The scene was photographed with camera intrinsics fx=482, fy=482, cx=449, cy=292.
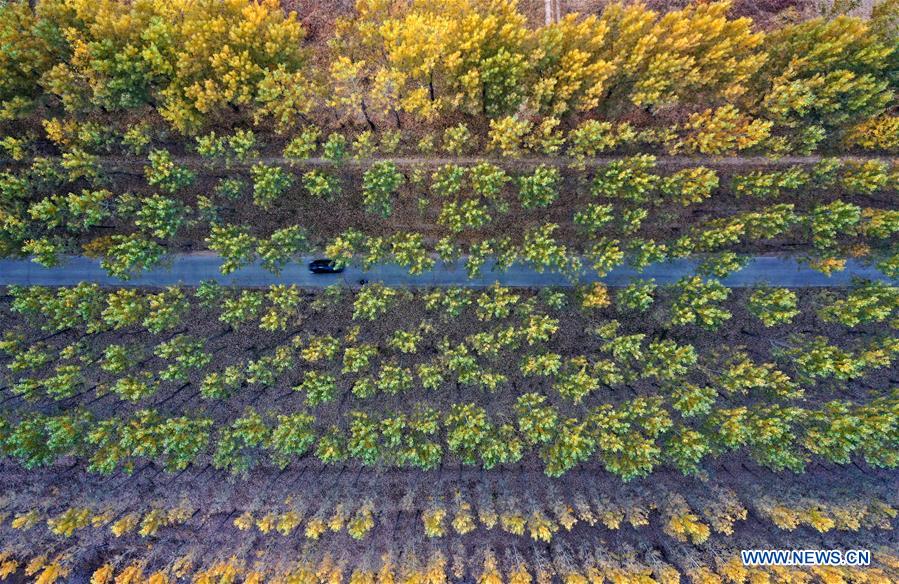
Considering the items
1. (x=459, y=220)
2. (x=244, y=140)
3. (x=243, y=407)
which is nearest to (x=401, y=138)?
(x=459, y=220)

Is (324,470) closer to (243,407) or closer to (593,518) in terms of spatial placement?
(243,407)

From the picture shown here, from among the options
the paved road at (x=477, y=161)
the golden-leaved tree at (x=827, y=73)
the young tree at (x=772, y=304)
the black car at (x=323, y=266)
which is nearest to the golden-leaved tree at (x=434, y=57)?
the paved road at (x=477, y=161)

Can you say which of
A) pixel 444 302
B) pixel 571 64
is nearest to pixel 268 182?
pixel 444 302

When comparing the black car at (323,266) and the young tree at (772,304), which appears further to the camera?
the black car at (323,266)

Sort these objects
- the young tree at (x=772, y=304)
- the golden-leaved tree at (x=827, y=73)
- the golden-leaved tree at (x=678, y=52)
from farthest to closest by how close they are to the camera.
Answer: the young tree at (x=772, y=304) < the golden-leaved tree at (x=827, y=73) < the golden-leaved tree at (x=678, y=52)

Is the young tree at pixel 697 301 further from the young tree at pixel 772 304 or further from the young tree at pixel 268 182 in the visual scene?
the young tree at pixel 268 182
